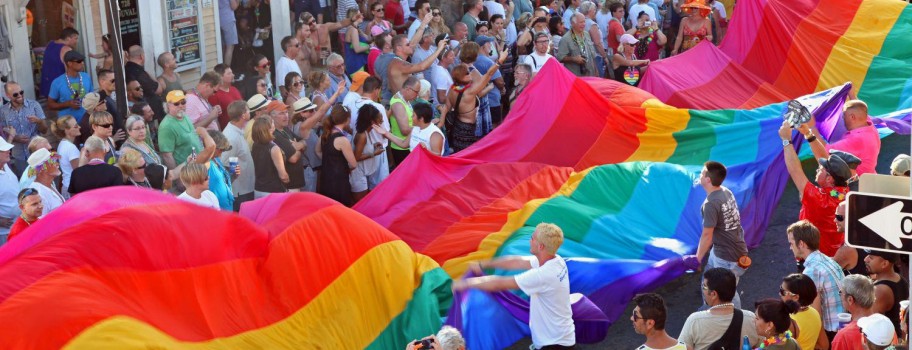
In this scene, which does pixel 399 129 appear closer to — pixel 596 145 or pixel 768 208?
pixel 596 145

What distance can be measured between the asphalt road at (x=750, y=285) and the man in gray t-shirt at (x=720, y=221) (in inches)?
34.2

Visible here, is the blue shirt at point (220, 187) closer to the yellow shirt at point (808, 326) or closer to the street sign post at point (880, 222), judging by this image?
the yellow shirt at point (808, 326)

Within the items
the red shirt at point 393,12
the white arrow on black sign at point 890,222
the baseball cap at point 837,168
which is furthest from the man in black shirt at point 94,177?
the red shirt at point 393,12

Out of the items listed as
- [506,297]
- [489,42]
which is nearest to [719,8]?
[489,42]

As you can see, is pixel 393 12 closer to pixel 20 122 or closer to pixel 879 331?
pixel 20 122

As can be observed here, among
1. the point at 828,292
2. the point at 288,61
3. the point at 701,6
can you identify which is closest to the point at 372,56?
the point at 288,61

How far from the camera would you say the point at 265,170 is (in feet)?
36.1

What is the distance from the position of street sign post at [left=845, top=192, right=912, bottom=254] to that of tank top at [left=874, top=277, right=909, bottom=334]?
232 cm

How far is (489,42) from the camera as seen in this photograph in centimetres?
1507

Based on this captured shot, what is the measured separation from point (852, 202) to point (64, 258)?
4408 mm

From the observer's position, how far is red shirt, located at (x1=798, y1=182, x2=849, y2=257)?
9.15 m

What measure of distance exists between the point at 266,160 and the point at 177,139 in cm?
81

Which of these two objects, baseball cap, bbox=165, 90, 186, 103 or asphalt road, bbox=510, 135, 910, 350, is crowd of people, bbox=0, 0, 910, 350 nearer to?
baseball cap, bbox=165, 90, 186, 103

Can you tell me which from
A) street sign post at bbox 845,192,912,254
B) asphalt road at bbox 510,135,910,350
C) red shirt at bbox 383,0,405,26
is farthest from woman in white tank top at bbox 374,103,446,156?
street sign post at bbox 845,192,912,254
